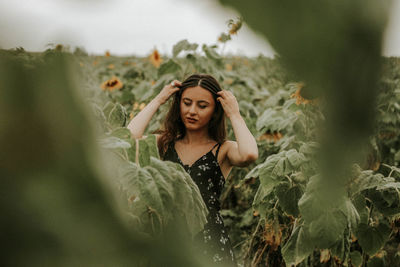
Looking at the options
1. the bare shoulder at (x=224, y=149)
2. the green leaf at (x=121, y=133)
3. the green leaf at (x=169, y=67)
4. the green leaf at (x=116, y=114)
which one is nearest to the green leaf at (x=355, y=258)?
the bare shoulder at (x=224, y=149)

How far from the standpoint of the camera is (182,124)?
226cm

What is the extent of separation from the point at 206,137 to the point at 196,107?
233 mm

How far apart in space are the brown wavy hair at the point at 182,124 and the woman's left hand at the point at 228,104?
0.22 feet

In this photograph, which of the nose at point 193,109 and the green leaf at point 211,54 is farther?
the green leaf at point 211,54

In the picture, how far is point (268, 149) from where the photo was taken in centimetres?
273

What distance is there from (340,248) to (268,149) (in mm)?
1229

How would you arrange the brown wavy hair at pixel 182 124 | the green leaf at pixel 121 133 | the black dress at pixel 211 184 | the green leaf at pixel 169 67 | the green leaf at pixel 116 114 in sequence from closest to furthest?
1. the green leaf at pixel 121 133
2. the green leaf at pixel 116 114
3. the black dress at pixel 211 184
4. the brown wavy hair at pixel 182 124
5. the green leaf at pixel 169 67

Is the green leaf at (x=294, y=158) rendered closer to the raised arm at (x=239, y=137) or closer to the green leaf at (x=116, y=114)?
the raised arm at (x=239, y=137)

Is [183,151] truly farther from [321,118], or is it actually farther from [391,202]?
[321,118]

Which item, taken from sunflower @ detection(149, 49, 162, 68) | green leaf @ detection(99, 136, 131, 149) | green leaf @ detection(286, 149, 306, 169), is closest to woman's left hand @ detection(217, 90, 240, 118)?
green leaf @ detection(286, 149, 306, 169)

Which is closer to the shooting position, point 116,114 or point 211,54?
point 116,114

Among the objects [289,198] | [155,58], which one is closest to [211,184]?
[289,198]

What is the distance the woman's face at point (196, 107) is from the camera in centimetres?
198

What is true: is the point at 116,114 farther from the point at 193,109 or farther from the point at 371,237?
the point at 371,237
